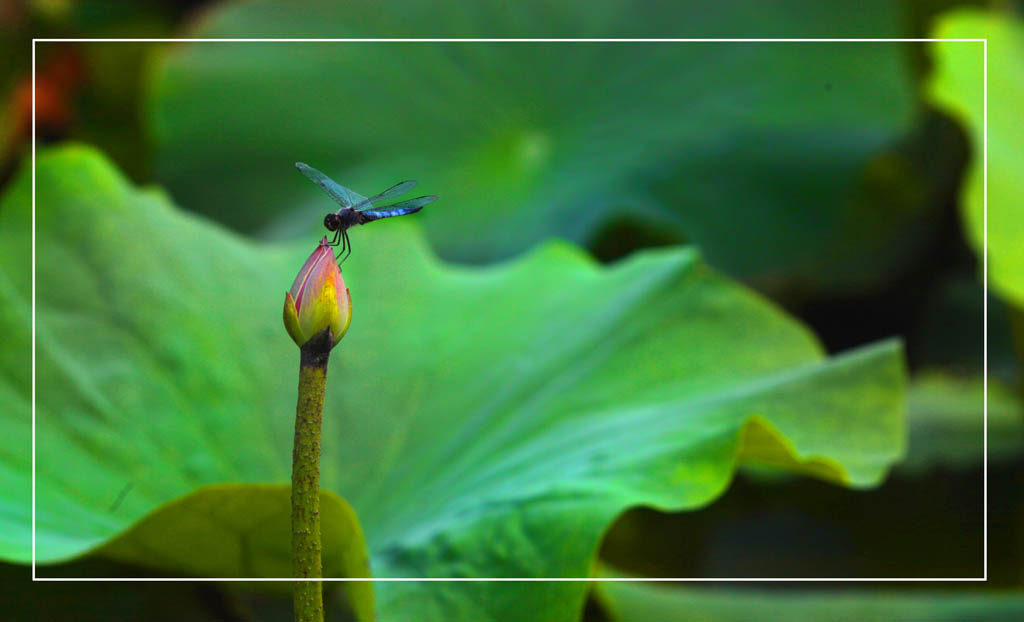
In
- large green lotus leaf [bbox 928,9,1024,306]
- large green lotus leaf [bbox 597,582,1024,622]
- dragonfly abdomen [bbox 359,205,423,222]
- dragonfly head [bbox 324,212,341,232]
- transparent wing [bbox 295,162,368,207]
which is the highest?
large green lotus leaf [bbox 928,9,1024,306]

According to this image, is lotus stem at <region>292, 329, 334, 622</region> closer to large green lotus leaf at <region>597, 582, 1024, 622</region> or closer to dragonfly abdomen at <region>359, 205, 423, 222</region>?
dragonfly abdomen at <region>359, 205, 423, 222</region>

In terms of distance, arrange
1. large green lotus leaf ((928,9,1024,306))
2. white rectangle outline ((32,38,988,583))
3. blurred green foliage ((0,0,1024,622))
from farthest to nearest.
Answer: blurred green foliage ((0,0,1024,622))
large green lotus leaf ((928,9,1024,306))
white rectangle outline ((32,38,988,583))

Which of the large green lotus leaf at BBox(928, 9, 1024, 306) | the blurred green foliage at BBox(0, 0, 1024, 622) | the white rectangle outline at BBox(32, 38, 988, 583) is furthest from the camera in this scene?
Answer: the blurred green foliage at BBox(0, 0, 1024, 622)

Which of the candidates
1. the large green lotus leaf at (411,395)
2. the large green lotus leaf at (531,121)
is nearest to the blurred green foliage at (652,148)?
the large green lotus leaf at (531,121)

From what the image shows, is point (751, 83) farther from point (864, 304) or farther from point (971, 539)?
point (971, 539)

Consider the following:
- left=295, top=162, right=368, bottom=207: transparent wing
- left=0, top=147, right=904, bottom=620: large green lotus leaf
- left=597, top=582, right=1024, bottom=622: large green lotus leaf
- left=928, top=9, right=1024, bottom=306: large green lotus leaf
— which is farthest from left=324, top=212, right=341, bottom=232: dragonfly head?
left=928, top=9, right=1024, bottom=306: large green lotus leaf

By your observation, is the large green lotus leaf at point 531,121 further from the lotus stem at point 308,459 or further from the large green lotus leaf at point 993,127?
the lotus stem at point 308,459

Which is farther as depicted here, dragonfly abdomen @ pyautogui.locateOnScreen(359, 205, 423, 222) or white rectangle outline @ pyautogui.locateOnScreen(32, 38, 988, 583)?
white rectangle outline @ pyautogui.locateOnScreen(32, 38, 988, 583)
